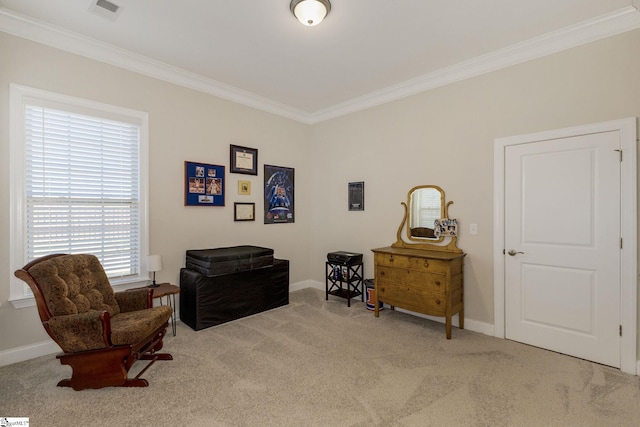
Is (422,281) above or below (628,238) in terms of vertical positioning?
below

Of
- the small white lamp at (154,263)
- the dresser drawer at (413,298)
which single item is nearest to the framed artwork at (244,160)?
the small white lamp at (154,263)

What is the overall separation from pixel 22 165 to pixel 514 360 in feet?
15.5

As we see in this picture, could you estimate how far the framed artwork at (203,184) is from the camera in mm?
3859

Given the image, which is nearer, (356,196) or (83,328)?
(83,328)

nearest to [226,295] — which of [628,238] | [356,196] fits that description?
[356,196]

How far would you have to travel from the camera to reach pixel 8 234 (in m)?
2.72

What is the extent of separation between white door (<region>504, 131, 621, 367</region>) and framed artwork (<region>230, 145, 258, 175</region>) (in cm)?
320

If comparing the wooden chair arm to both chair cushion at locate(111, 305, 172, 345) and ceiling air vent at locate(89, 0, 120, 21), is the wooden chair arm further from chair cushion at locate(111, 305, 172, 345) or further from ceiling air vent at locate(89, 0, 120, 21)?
ceiling air vent at locate(89, 0, 120, 21)

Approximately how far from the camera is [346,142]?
484 cm

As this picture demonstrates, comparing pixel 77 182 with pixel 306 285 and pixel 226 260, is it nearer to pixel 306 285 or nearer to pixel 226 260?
pixel 226 260

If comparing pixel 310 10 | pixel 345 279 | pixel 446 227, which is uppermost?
pixel 310 10

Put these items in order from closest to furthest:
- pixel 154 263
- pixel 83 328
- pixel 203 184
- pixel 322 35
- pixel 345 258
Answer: pixel 83 328
pixel 322 35
pixel 154 263
pixel 203 184
pixel 345 258

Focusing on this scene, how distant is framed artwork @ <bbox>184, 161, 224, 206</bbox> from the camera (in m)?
3.86

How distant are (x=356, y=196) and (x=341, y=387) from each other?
9.30ft
